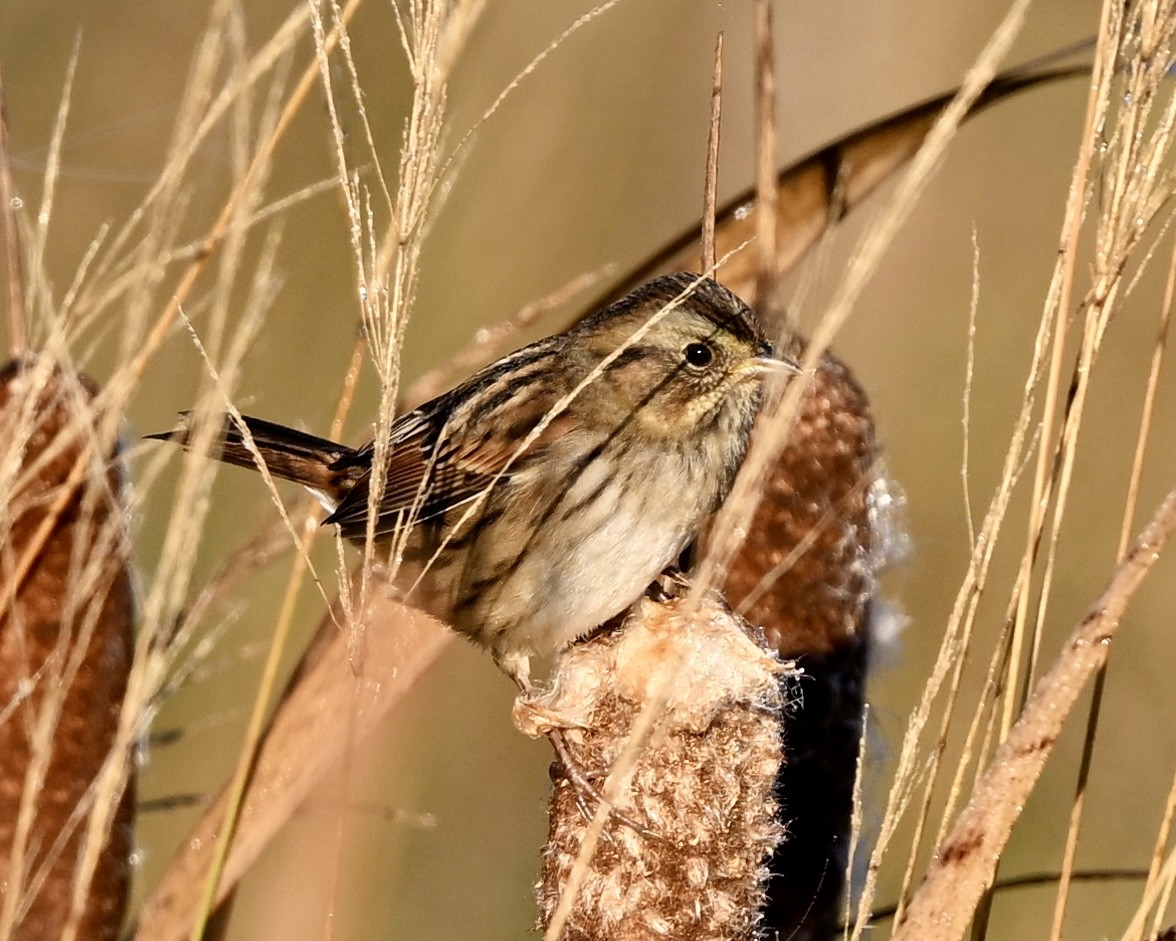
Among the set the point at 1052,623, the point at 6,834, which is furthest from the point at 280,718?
the point at 1052,623

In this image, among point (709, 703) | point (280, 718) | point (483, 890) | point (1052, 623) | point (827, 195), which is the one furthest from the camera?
point (1052, 623)

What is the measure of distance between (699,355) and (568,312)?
7.27ft

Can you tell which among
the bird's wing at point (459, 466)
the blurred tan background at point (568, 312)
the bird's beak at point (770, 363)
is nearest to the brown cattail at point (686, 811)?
the bird's beak at point (770, 363)

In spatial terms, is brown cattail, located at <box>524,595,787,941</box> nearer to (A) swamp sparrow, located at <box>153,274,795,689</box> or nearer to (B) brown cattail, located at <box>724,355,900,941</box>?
(B) brown cattail, located at <box>724,355,900,941</box>

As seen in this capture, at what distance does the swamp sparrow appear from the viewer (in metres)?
2.57

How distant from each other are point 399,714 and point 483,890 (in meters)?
0.46

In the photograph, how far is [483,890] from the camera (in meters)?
3.62

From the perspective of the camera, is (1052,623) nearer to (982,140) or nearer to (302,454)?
(982,140)

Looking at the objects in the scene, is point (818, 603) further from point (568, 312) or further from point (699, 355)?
point (568, 312)

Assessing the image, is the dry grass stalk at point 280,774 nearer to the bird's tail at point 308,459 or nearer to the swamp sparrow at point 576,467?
the swamp sparrow at point 576,467

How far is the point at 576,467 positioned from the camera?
271cm

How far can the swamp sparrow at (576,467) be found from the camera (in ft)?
8.43

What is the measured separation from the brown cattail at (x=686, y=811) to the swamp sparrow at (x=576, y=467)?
0.65 m

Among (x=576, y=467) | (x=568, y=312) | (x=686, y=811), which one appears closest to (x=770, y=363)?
(x=576, y=467)
